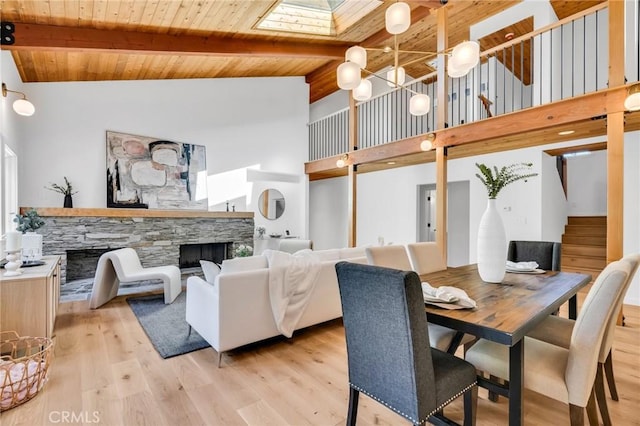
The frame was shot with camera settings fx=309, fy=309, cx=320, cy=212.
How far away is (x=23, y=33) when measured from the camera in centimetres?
341

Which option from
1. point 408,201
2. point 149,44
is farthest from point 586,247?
point 149,44

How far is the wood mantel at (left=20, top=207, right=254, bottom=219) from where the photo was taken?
173 inches

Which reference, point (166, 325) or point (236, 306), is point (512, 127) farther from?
point (166, 325)

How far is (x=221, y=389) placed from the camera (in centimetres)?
208

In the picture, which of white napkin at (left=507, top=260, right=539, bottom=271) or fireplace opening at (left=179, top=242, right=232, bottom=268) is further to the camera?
fireplace opening at (left=179, top=242, right=232, bottom=268)

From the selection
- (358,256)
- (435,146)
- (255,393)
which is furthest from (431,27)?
(255,393)

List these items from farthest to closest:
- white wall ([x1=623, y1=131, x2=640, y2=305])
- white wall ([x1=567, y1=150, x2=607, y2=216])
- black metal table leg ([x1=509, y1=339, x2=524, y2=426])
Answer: white wall ([x1=567, y1=150, x2=607, y2=216]) < white wall ([x1=623, y1=131, x2=640, y2=305]) < black metal table leg ([x1=509, y1=339, x2=524, y2=426])

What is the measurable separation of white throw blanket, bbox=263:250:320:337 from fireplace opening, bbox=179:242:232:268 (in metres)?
3.82

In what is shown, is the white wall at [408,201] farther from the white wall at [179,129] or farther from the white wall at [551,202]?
the white wall at [179,129]

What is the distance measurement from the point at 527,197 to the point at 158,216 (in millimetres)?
6150

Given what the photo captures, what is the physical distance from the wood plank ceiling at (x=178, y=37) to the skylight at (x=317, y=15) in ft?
0.38

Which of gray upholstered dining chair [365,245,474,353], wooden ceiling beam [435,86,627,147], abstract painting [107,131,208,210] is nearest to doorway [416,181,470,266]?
wooden ceiling beam [435,86,627,147]

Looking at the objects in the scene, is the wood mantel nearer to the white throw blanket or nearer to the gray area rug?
the gray area rug

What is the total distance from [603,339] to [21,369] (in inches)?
139
